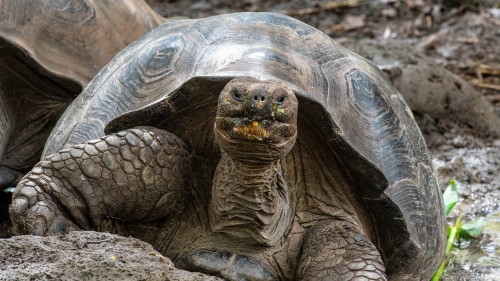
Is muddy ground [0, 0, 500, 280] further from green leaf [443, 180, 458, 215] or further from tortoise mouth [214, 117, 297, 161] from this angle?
tortoise mouth [214, 117, 297, 161]

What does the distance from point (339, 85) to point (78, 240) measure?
1294mm

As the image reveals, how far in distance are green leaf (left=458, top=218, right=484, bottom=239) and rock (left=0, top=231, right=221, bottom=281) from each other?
2395 millimetres

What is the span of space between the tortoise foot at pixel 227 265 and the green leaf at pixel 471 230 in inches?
67.1

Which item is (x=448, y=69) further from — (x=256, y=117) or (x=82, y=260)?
(x=82, y=260)

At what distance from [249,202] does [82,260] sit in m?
0.92

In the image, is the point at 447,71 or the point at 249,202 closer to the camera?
the point at 249,202

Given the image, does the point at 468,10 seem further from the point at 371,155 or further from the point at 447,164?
the point at 371,155

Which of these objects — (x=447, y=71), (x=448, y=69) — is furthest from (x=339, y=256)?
(x=448, y=69)

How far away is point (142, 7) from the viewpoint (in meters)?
6.79

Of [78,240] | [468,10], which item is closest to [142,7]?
[78,240]

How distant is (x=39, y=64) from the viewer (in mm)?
5703

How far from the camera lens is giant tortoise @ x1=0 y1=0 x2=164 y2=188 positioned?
5727 mm

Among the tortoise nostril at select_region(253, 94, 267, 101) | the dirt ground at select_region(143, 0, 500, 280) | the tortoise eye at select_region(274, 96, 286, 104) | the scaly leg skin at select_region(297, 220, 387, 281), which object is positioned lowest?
the dirt ground at select_region(143, 0, 500, 280)

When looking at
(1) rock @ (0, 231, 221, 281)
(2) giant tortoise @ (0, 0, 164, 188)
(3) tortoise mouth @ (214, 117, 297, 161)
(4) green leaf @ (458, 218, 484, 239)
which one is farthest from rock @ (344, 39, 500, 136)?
(1) rock @ (0, 231, 221, 281)
